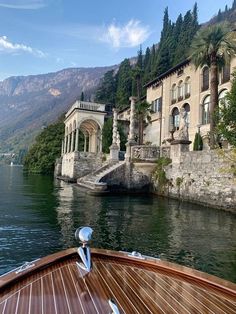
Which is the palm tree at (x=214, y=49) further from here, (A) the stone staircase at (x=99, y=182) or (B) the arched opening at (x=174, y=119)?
(B) the arched opening at (x=174, y=119)

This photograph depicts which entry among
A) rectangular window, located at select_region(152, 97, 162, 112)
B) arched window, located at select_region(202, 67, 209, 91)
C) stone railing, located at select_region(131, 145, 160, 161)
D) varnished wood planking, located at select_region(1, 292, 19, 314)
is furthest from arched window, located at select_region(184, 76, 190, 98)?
varnished wood planking, located at select_region(1, 292, 19, 314)

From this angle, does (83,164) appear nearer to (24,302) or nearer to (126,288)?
(126,288)

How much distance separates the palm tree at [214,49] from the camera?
21688 millimetres

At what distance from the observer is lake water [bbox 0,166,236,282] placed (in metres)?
8.46

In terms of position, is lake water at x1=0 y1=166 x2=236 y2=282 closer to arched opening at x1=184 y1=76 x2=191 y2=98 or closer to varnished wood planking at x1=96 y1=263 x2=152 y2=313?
varnished wood planking at x1=96 y1=263 x2=152 y2=313

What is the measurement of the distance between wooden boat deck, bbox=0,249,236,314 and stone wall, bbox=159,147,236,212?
12907mm

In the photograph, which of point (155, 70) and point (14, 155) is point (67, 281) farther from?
point (14, 155)

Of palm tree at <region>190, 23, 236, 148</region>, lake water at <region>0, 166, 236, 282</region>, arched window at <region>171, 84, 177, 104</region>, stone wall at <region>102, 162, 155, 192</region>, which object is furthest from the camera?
arched window at <region>171, 84, 177, 104</region>

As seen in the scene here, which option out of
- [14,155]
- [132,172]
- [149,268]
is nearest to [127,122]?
[132,172]

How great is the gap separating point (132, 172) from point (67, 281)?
22.1 metres

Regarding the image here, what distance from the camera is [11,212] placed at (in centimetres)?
1491

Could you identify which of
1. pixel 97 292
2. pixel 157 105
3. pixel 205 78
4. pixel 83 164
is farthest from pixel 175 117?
pixel 97 292

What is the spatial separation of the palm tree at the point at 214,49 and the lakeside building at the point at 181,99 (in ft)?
17.8

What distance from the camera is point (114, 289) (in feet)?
11.9
